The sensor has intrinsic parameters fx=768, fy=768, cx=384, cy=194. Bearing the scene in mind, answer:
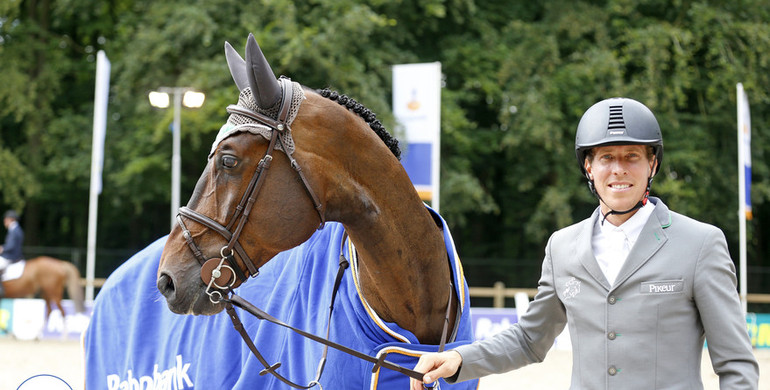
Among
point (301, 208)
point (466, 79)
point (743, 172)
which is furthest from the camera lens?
point (466, 79)

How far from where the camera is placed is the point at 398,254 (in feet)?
9.23

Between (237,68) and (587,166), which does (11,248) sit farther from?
(587,166)

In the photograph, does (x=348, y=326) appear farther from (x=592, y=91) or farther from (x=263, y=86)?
(x=592, y=91)

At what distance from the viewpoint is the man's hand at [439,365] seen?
2379 mm

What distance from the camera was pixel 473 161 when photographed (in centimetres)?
1758

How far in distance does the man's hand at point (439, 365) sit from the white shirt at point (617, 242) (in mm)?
553

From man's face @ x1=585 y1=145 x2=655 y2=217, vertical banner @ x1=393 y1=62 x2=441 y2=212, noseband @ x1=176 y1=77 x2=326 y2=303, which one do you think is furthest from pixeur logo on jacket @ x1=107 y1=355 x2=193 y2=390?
vertical banner @ x1=393 y1=62 x2=441 y2=212

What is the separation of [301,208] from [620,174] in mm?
1089

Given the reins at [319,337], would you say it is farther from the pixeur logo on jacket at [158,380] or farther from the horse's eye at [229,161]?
the pixeur logo on jacket at [158,380]

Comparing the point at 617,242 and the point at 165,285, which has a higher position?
the point at 617,242

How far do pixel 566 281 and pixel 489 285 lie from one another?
15173mm

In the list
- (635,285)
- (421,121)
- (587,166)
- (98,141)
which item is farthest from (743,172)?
(635,285)

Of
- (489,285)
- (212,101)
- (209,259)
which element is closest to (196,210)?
(209,259)

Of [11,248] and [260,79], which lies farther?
[11,248]
